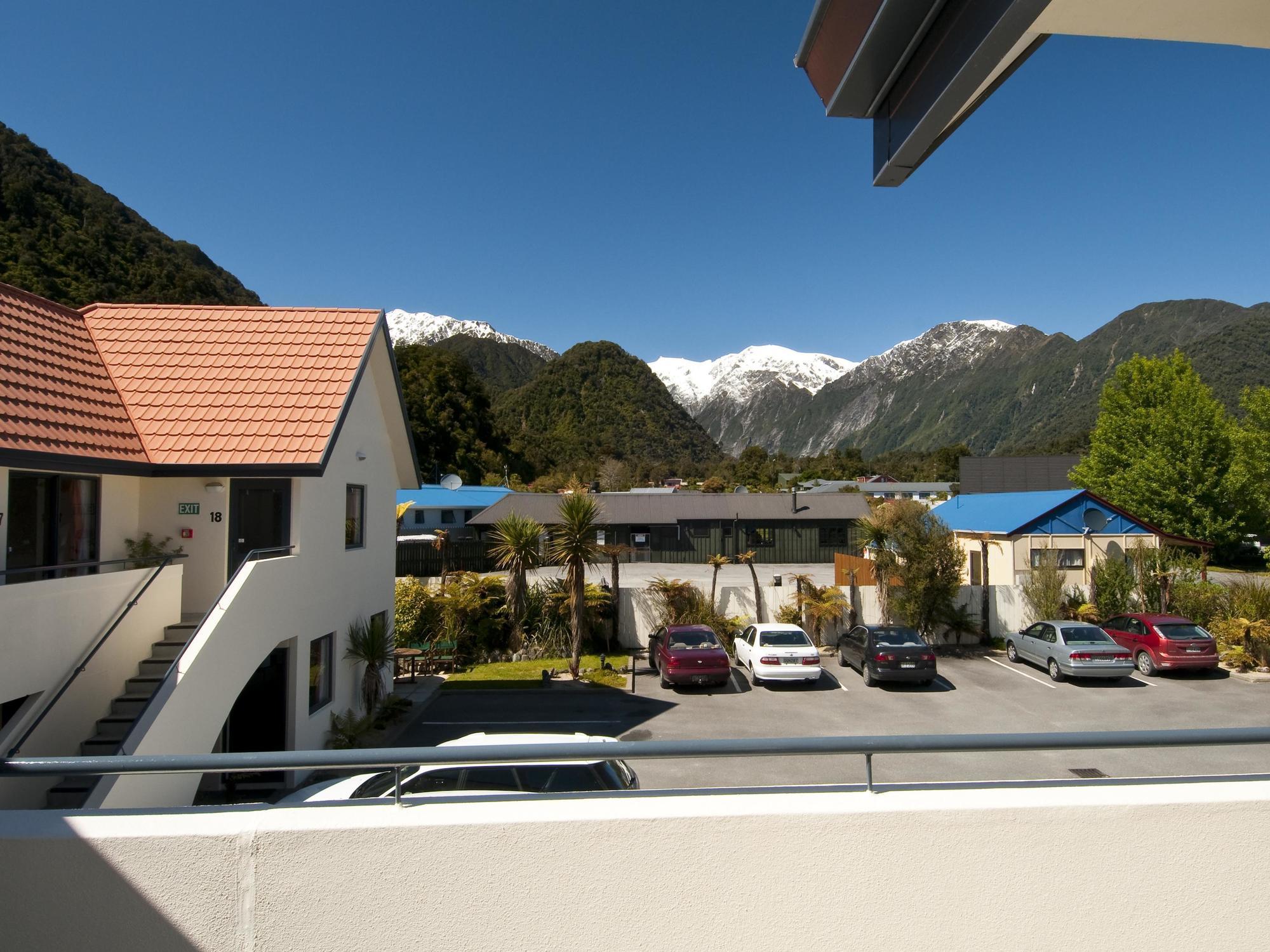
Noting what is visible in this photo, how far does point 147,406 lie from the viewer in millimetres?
12648

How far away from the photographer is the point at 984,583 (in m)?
27.8

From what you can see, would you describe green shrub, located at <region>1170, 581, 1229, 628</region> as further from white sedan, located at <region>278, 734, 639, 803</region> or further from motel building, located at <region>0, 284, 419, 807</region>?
motel building, located at <region>0, 284, 419, 807</region>

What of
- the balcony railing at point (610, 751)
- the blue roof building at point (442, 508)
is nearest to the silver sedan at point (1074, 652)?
the balcony railing at point (610, 751)

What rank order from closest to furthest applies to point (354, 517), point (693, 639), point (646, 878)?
point (646, 878)
point (354, 517)
point (693, 639)

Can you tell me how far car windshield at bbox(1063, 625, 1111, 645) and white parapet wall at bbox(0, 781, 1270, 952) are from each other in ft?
59.9

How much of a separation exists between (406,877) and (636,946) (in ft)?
2.95

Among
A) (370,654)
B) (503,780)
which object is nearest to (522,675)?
(370,654)

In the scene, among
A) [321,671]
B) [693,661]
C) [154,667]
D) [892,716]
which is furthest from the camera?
[693,661]

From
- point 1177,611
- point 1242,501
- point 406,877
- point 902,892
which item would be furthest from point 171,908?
point 1242,501

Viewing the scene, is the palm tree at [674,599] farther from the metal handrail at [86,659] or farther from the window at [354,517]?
the metal handrail at [86,659]

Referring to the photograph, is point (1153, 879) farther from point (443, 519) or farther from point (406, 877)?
point (443, 519)

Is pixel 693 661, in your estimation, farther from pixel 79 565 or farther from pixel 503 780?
pixel 79 565

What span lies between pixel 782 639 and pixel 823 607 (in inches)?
158

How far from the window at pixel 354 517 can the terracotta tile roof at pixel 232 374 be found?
7.18 ft
